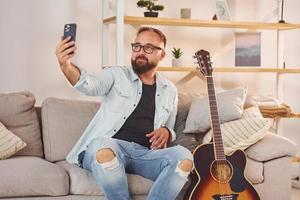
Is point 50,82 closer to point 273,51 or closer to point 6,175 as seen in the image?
point 6,175

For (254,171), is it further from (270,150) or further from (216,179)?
(216,179)

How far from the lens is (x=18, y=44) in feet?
13.5

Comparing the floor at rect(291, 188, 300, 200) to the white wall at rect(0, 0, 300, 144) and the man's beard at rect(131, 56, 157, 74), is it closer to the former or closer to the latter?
the white wall at rect(0, 0, 300, 144)

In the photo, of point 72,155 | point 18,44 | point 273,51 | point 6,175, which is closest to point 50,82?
point 18,44

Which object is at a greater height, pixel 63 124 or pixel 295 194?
pixel 63 124

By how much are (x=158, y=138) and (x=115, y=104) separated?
0.31m

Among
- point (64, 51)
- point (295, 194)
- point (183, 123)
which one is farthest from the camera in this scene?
point (295, 194)

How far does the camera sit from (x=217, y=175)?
9.32ft

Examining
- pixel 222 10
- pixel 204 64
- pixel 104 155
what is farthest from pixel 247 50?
pixel 104 155

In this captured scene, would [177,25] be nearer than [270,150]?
No

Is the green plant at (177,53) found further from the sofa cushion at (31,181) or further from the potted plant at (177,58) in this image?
the sofa cushion at (31,181)

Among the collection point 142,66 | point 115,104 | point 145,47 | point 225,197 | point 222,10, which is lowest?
point 225,197

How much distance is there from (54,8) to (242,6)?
5.10 ft

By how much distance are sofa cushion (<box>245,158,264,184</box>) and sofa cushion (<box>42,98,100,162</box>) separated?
99 centimetres
